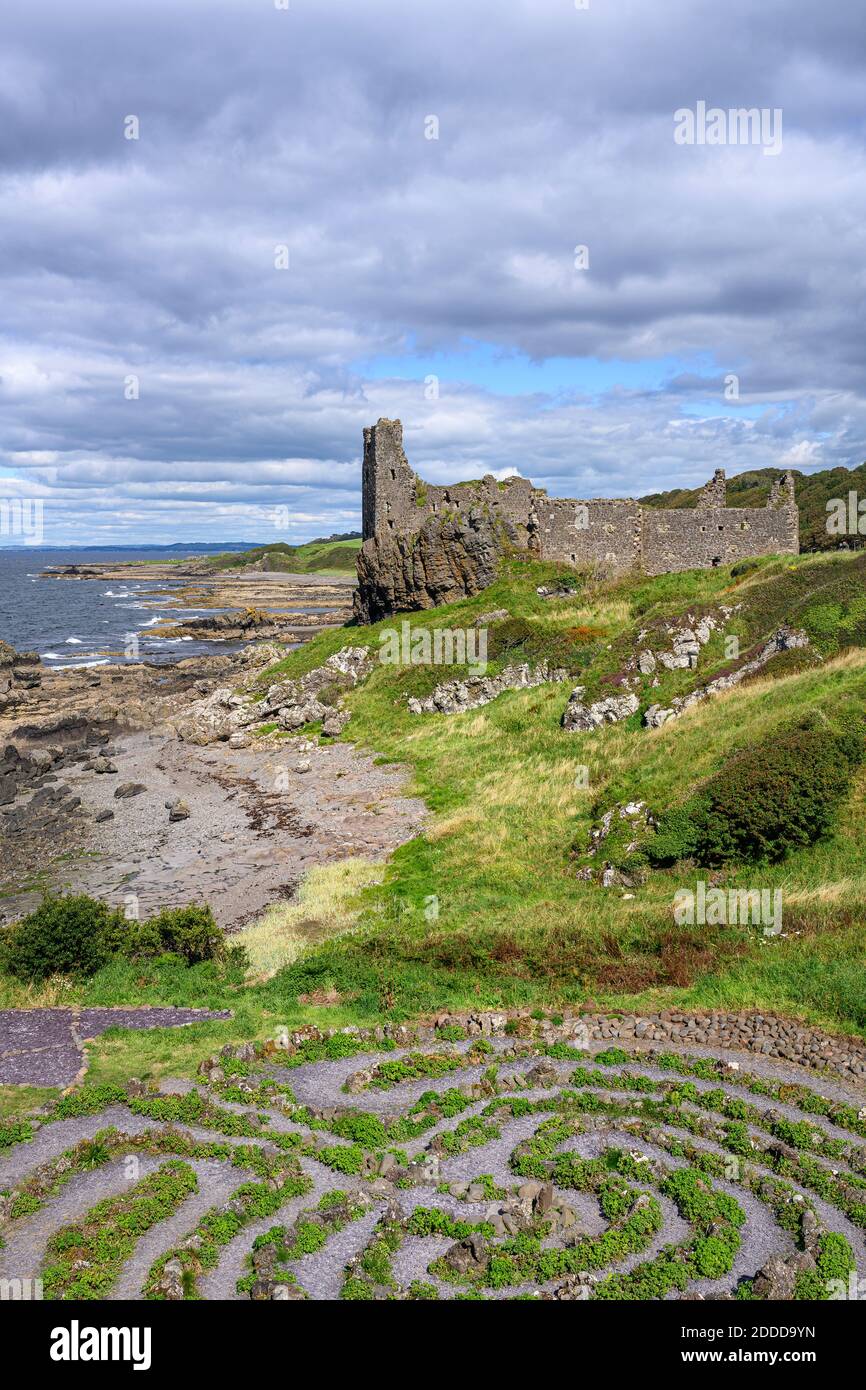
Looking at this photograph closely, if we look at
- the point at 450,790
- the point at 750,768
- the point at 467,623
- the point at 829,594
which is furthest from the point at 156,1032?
the point at 467,623

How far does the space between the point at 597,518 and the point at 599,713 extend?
26589mm

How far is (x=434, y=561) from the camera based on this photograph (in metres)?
67.3

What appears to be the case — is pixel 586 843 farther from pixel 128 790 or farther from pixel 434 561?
pixel 434 561

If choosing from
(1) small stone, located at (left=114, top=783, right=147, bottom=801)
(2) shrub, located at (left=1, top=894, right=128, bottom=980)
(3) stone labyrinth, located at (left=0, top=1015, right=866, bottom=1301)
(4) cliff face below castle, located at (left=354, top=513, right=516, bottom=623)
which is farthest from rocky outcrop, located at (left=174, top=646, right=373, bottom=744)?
(3) stone labyrinth, located at (left=0, top=1015, right=866, bottom=1301)

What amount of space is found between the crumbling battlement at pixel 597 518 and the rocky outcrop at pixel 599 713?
24081mm

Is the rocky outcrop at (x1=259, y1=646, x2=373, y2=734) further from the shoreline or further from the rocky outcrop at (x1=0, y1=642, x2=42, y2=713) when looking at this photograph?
the rocky outcrop at (x1=0, y1=642, x2=42, y2=713)

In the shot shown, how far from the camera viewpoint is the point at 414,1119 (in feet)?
57.6

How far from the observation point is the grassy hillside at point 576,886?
70.8ft

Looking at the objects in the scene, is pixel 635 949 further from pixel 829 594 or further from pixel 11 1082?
pixel 829 594

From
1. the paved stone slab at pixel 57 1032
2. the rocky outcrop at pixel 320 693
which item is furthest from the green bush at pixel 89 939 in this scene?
the rocky outcrop at pixel 320 693

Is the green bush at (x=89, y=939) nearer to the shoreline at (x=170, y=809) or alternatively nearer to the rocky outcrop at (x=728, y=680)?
the shoreline at (x=170, y=809)

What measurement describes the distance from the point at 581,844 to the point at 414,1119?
14.3 metres

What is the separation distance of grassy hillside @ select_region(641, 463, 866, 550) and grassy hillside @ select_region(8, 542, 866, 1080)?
116 feet

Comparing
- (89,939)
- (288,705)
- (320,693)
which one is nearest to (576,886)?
(89,939)
